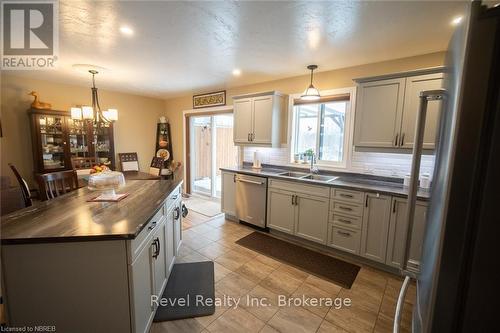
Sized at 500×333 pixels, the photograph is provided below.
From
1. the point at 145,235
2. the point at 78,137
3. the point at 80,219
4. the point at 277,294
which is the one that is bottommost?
the point at 277,294

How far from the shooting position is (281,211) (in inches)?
131

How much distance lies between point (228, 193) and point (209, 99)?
2.25 metres

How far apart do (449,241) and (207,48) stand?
2769mm

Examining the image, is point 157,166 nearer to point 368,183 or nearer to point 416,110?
point 368,183

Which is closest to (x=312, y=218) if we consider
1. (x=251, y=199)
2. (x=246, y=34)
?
(x=251, y=199)

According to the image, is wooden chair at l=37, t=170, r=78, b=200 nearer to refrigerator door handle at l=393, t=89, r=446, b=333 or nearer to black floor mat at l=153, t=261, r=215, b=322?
black floor mat at l=153, t=261, r=215, b=322

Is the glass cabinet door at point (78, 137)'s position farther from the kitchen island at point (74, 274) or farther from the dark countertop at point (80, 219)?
the kitchen island at point (74, 274)

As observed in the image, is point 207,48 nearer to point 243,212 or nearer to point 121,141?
point 243,212

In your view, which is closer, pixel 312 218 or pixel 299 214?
pixel 312 218

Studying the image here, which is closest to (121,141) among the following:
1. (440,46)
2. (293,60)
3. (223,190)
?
(223,190)

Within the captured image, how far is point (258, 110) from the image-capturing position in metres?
3.69

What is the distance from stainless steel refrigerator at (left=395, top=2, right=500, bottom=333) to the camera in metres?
0.56

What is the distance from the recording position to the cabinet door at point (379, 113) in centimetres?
251

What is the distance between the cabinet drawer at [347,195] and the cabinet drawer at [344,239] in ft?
1.26
